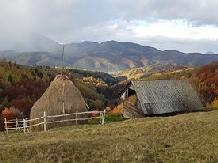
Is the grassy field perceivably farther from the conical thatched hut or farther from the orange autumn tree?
the orange autumn tree

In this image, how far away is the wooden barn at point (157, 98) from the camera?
149ft

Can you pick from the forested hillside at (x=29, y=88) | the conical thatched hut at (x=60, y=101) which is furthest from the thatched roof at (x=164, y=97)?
the forested hillside at (x=29, y=88)

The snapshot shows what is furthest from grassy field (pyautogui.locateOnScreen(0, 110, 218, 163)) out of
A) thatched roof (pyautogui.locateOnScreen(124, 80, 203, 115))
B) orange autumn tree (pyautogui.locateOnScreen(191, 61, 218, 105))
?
orange autumn tree (pyautogui.locateOnScreen(191, 61, 218, 105))

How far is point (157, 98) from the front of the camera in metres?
46.3

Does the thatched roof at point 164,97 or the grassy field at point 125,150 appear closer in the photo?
the grassy field at point 125,150

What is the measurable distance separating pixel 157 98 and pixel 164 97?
1327 millimetres

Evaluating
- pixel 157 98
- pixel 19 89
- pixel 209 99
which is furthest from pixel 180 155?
pixel 19 89

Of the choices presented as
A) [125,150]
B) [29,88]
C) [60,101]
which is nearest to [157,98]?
[60,101]

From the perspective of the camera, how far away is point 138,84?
4703cm

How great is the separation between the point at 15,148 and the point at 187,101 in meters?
35.7

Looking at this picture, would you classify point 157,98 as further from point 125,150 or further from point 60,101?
point 125,150

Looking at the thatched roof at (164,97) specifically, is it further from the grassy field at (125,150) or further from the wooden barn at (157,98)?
the grassy field at (125,150)

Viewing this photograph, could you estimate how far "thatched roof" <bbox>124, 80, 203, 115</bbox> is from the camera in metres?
45.3

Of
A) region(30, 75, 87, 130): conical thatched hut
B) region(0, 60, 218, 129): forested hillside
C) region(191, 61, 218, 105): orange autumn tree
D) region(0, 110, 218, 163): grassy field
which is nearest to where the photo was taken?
region(0, 110, 218, 163): grassy field
